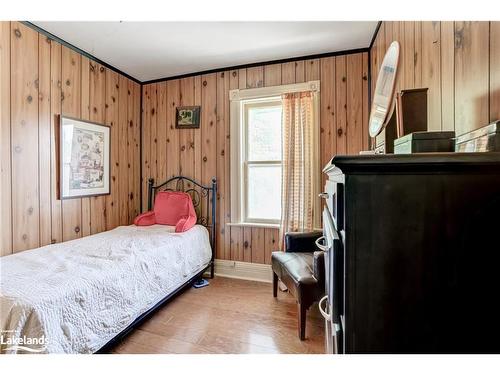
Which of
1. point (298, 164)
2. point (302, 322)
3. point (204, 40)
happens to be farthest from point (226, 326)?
point (204, 40)

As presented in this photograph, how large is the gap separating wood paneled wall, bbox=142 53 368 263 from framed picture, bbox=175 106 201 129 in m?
0.07

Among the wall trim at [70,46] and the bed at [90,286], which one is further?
the wall trim at [70,46]

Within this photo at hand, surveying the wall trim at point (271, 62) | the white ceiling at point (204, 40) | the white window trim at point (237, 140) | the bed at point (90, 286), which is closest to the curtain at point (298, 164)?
the white window trim at point (237, 140)

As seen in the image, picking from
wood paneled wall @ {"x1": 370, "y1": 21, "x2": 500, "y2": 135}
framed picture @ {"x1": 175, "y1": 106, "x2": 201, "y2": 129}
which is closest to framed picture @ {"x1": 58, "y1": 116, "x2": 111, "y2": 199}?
framed picture @ {"x1": 175, "y1": 106, "x2": 201, "y2": 129}

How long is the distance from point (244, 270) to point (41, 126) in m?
2.55

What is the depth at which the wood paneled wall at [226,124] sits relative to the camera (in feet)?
8.71

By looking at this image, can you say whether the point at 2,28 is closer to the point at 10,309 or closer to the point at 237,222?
the point at 10,309

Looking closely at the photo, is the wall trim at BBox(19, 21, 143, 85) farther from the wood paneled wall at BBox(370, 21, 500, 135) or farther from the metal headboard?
the wood paneled wall at BBox(370, 21, 500, 135)

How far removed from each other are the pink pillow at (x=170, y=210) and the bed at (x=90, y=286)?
0.93 ft

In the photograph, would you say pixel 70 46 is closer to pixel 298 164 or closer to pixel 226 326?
Answer: pixel 298 164

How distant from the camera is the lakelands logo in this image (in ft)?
3.68

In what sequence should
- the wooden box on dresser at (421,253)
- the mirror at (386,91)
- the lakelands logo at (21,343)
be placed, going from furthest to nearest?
the mirror at (386,91) < the lakelands logo at (21,343) < the wooden box on dresser at (421,253)

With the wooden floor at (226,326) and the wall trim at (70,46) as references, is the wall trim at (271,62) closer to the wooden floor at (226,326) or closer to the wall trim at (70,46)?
the wall trim at (70,46)
